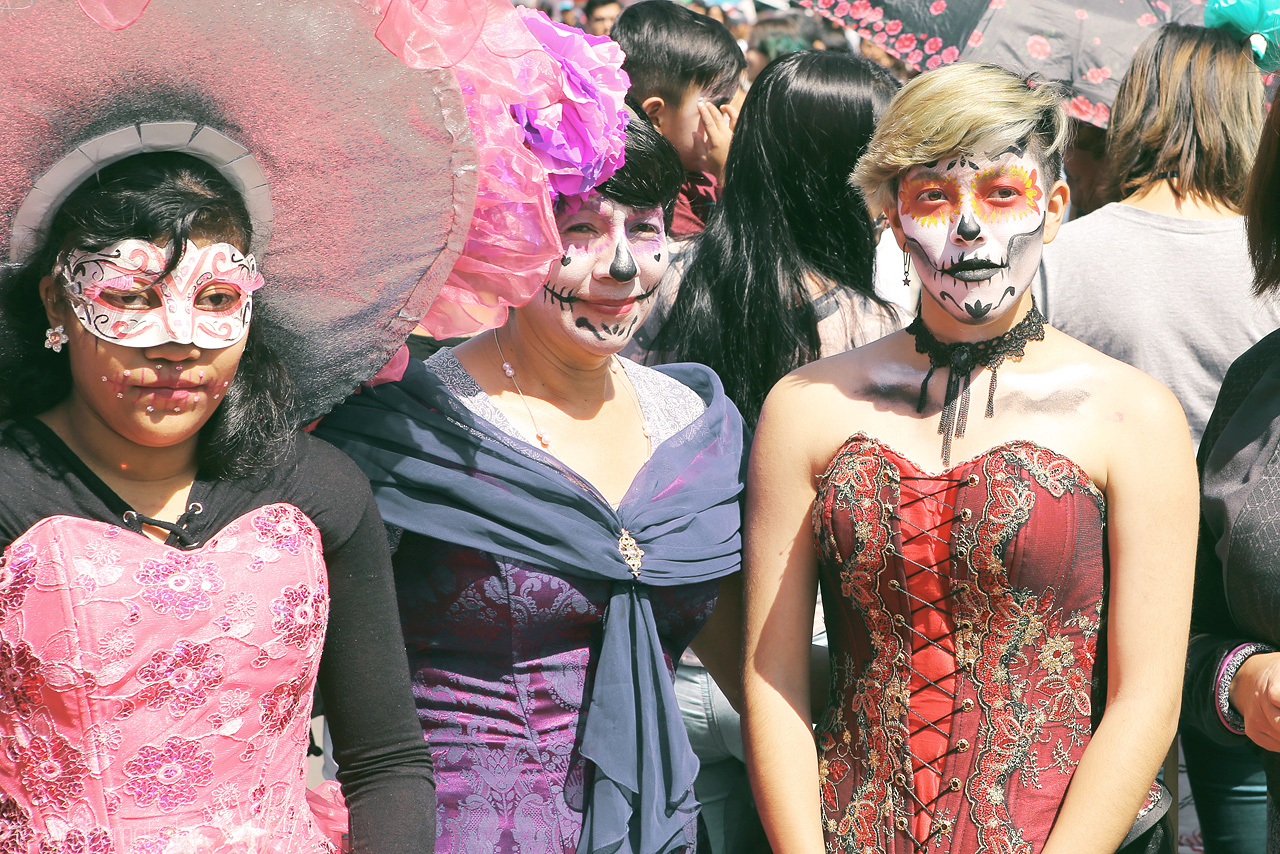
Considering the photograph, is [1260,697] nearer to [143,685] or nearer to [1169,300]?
[1169,300]

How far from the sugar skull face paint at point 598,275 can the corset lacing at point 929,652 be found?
0.67 metres

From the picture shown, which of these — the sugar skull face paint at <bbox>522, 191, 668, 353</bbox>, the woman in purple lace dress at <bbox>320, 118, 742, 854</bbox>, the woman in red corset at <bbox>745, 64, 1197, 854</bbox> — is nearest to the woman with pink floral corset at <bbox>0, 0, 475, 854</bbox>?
the woman in purple lace dress at <bbox>320, 118, 742, 854</bbox>

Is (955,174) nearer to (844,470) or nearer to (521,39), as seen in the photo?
(844,470)

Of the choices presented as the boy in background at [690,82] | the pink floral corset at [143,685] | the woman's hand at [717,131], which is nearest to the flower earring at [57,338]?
the pink floral corset at [143,685]

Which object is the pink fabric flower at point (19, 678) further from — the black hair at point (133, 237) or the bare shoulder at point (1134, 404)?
the bare shoulder at point (1134, 404)

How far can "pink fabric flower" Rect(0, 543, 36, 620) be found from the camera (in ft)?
5.43

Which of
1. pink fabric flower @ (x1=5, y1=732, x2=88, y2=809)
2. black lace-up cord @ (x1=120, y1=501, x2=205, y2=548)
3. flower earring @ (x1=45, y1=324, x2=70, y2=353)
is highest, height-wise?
flower earring @ (x1=45, y1=324, x2=70, y2=353)

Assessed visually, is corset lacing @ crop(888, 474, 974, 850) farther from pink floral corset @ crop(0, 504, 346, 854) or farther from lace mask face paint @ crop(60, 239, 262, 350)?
lace mask face paint @ crop(60, 239, 262, 350)

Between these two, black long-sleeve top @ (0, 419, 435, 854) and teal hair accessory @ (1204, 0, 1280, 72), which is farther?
teal hair accessory @ (1204, 0, 1280, 72)

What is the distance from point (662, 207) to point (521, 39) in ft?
1.76

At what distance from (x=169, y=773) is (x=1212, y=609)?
1889 millimetres

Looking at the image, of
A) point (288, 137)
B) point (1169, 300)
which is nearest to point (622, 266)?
point (288, 137)

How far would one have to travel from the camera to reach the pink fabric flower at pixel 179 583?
1711 mm

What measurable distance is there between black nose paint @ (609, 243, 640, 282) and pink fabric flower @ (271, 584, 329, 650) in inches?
34.4
